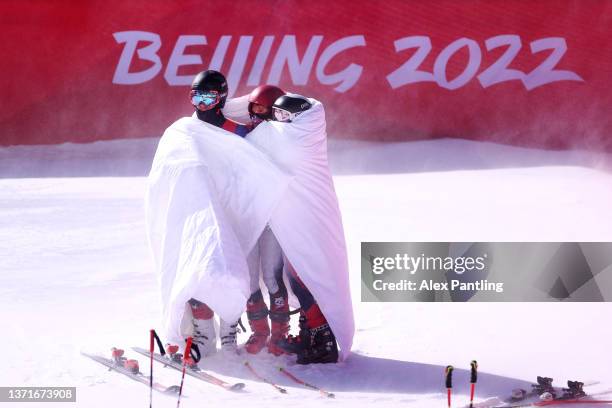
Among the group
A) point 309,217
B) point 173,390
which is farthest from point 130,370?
point 309,217

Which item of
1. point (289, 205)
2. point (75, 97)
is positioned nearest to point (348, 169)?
point (75, 97)

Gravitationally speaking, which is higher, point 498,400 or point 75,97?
point 75,97

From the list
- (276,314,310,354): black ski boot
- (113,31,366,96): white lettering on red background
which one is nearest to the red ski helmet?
(276,314,310,354): black ski boot

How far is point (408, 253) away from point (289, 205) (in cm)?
165

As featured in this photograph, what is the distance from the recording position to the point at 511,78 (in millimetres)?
9562

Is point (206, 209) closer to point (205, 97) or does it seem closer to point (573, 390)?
point (205, 97)

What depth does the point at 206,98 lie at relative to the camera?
15.1 ft

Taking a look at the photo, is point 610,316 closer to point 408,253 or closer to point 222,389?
point 408,253

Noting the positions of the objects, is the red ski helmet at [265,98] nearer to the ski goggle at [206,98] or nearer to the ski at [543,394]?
the ski goggle at [206,98]

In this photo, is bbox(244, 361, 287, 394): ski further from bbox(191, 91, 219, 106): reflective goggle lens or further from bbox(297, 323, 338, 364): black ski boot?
bbox(191, 91, 219, 106): reflective goggle lens

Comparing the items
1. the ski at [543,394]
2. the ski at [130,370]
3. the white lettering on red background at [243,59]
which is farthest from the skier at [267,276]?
the white lettering on red background at [243,59]

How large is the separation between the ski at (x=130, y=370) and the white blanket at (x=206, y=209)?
0.24 m

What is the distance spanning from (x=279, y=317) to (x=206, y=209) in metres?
0.58

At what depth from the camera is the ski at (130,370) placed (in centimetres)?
413
